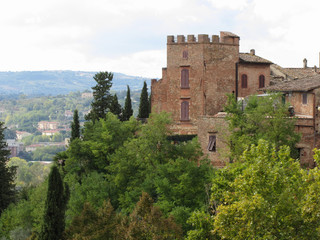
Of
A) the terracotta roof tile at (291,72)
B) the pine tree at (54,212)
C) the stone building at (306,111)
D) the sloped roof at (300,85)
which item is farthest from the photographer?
the terracotta roof tile at (291,72)

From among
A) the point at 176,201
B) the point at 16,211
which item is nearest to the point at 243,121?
the point at 176,201

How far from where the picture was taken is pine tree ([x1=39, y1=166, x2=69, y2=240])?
31.5 metres

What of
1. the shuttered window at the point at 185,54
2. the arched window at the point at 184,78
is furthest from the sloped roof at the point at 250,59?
the arched window at the point at 184,78

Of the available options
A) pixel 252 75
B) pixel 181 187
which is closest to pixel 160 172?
pixel 181 187

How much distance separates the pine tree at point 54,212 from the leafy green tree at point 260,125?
11655 millimetres

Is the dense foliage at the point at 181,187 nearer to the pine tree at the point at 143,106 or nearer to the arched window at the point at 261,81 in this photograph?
the arched window at the point at 261,81

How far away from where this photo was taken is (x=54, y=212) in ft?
105

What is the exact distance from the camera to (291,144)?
114 ft

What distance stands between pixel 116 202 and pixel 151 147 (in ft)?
17.0

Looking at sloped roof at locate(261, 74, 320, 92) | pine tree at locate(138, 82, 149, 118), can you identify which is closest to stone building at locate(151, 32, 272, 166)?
sloped roof at locate(261, 74, 320, 92)

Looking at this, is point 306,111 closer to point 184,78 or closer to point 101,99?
point 184,78

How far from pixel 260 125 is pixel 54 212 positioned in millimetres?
14800

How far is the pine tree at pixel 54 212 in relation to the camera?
1238 inches

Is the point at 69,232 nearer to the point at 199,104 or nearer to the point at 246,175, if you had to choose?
the point at 246,175
